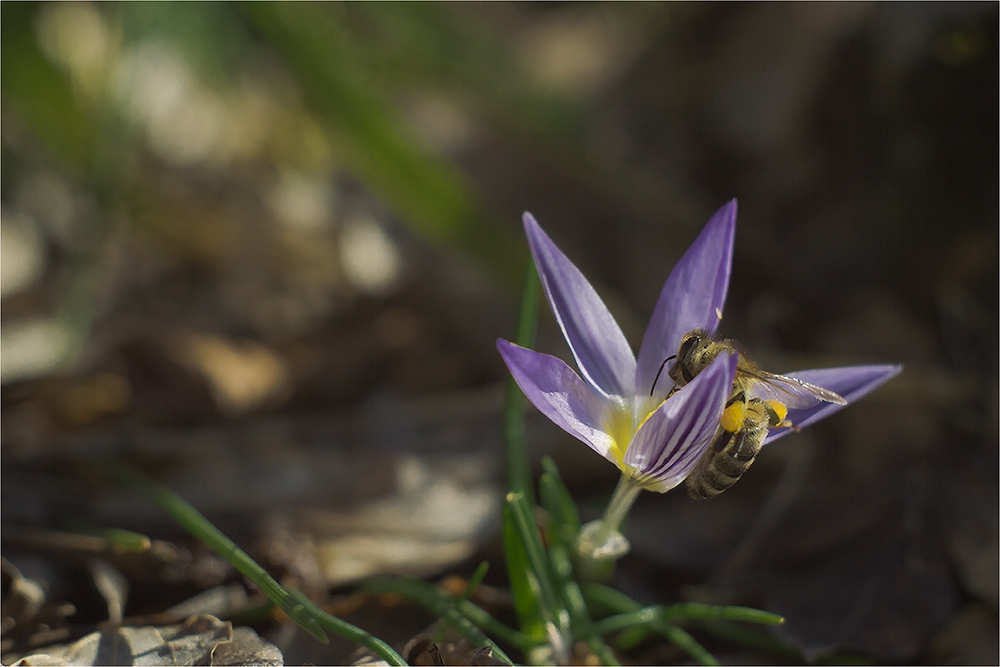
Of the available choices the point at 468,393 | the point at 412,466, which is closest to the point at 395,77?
the point at 468,393

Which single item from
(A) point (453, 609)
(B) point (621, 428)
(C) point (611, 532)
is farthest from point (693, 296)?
(A) point (453, 609)

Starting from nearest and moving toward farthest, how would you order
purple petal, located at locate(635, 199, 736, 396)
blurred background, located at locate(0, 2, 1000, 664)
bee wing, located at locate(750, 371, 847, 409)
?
bee wing, located at locate(750, 371, 847, 409), purple petal, located at locate(635, 199, 736, 396), blurred background, located at locate(0, 2, 1000, 664)

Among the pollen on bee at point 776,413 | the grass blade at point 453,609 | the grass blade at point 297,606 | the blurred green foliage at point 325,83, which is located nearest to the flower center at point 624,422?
the pollen on bee at point 776,413

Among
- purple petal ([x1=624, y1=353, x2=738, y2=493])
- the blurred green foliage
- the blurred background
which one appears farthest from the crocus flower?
the blurred green foliage

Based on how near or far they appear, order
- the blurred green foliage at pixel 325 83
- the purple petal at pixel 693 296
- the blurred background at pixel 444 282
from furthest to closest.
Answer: the blurred green foliage at pixel 325 83 → the blurred background at pixel 444 282 → the purple petal at pixel 693 296

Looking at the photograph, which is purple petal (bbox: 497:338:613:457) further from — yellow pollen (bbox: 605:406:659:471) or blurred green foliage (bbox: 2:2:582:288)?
blurred green foliage (bbox: 2:2:582:288)

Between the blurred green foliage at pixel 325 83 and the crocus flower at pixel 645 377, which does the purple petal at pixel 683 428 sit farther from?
the blurred green foliage at pixel 325 83

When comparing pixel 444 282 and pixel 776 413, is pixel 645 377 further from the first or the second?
pixel 444 282
